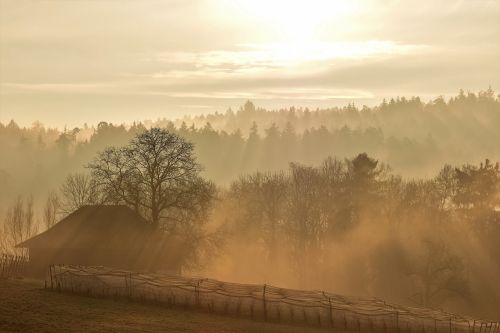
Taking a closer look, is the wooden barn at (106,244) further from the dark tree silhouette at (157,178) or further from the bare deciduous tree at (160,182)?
the dark tree silhouette at (157,178)

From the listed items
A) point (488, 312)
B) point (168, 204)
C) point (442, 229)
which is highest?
point (168, 204)

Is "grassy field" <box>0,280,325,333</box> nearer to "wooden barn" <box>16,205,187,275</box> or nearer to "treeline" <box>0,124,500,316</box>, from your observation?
"wooden barn" <box>16,205,187,275</box>

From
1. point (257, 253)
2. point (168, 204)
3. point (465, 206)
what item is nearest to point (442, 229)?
point (465, 206)

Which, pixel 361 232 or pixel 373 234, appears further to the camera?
pixel 361 232

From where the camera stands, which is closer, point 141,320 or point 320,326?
point 141,320

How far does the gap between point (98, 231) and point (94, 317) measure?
2415cm

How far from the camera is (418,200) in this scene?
9325 centimetres

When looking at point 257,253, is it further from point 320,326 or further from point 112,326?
point 112,326

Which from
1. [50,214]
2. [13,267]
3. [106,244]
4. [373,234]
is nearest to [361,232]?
[373,234]

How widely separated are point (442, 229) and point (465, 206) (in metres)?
5.88

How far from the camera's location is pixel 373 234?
267 feet

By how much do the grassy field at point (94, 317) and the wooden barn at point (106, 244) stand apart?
1441 centimetres

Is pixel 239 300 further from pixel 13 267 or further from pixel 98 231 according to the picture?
pixel 98 231

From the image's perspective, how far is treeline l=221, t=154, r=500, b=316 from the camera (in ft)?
245
